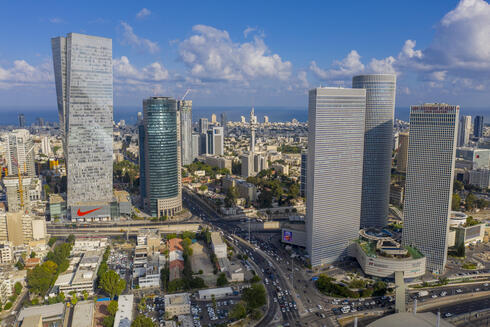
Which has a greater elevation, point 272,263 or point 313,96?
point 313,96

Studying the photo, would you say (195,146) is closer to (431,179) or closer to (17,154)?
(17,154)

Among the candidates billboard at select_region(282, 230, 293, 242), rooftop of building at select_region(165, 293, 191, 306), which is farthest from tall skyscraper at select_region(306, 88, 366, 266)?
rooftop of building at select_region(165, 293, 191, 306)

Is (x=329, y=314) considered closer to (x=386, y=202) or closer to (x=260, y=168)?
(x=386, y=202)

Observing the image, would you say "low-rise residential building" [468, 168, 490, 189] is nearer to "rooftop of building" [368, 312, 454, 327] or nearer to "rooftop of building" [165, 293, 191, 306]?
"rooftop of building" [368, 312, 454, 327]

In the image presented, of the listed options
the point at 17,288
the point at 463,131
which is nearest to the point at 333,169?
the point at 17,288

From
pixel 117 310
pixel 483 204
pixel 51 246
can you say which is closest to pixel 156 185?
pixel 51 246

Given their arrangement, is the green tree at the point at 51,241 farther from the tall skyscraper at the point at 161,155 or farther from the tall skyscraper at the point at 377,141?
the tall skyscraper at the point at 377,141

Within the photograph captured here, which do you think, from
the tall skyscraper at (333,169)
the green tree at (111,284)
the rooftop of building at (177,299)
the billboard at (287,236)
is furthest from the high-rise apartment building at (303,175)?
the green tree at (111,284)

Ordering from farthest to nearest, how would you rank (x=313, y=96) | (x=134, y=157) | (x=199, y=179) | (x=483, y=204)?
(x=134, y=157) → (x=199, y=179) → (x=483, y=204) → (x=313, y=96)
